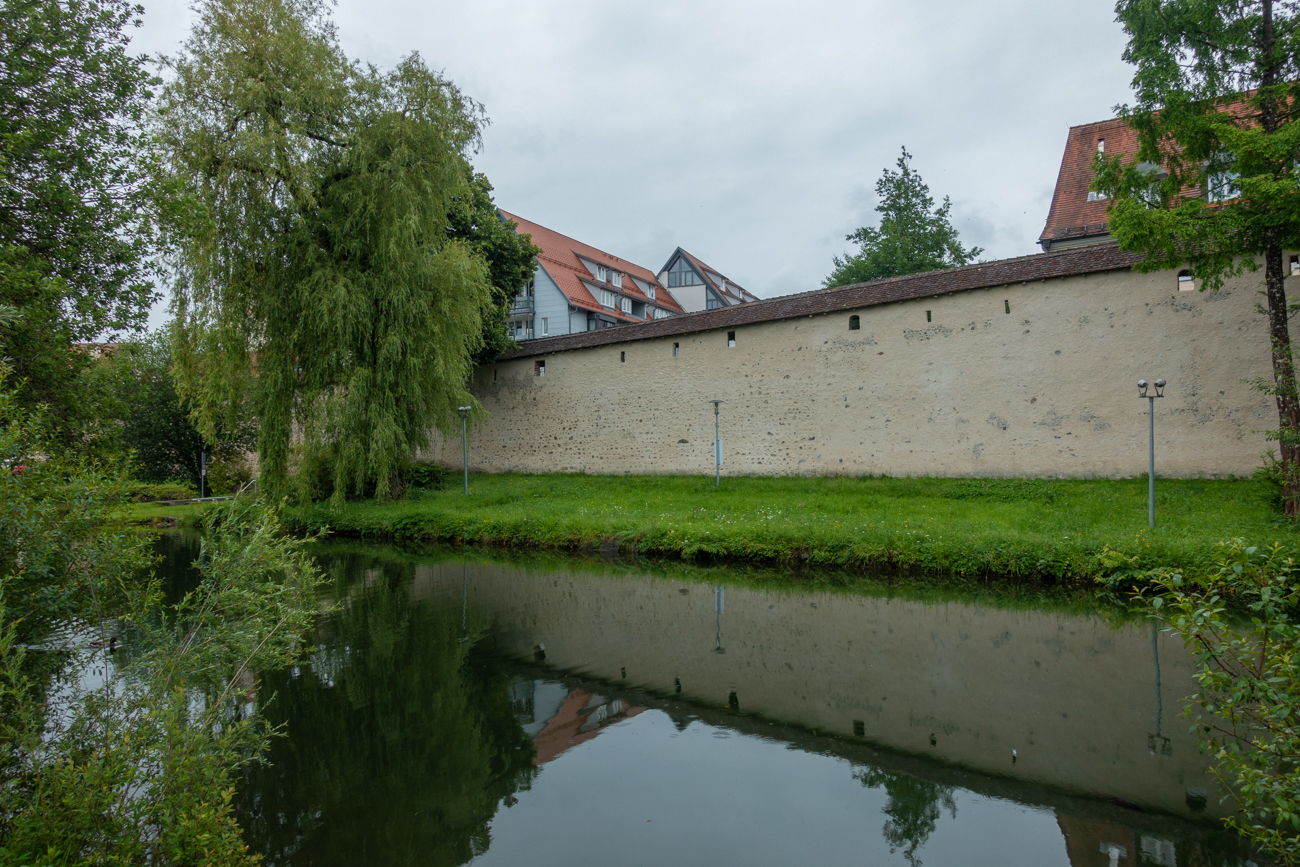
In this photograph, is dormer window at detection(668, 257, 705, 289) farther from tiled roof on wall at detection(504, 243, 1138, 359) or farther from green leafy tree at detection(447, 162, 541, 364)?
tiled roof on wall at detection(504, 243, 1138, 359)

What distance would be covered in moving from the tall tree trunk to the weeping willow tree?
13858 mm

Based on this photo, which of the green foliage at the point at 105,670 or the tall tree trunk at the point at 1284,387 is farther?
the tall tree trunk at the point at 1284,387

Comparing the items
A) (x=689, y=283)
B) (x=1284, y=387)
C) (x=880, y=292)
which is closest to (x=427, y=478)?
(x=880, y=292)

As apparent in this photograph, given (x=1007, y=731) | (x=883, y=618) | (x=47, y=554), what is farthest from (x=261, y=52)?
(x=1007, y=731)

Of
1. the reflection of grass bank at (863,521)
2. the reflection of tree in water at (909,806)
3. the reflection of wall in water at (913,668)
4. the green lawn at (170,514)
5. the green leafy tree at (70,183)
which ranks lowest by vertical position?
the reflection of tree in water at (909,806)

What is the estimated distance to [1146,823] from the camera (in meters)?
3.81

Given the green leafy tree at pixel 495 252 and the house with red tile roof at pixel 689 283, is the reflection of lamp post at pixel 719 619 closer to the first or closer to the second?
the green leafy tree at pixel 495 252

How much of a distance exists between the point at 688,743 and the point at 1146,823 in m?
2.67

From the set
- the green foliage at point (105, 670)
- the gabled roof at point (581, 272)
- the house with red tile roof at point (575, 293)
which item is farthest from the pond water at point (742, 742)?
the gabled roof at point (581, 272)

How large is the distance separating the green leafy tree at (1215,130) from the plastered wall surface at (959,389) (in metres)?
2.41

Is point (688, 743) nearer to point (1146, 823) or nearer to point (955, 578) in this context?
point (1146, 823)

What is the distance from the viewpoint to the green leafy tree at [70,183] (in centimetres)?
532

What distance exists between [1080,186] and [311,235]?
1871 centimetres

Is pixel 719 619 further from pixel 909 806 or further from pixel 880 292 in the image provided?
pixel 880 292
